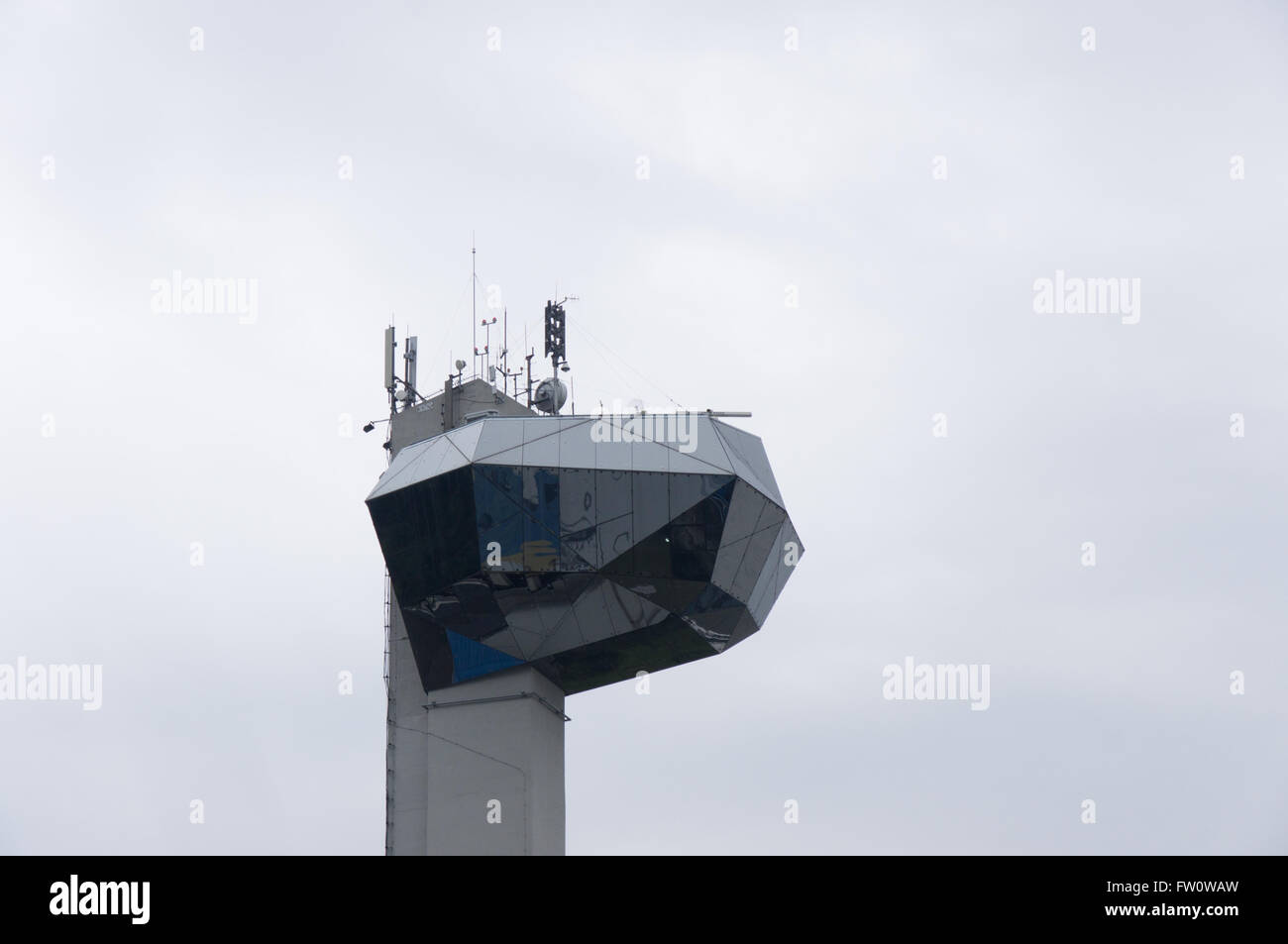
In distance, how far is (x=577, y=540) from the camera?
6550 centimetres

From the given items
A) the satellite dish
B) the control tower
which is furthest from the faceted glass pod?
the satellite dish

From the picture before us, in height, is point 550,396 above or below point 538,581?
above

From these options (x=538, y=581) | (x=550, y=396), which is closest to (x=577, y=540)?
(x=538, y=581)

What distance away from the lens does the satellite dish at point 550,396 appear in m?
72.8

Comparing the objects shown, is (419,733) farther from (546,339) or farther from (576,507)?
(546,339)

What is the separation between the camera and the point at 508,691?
226 ft

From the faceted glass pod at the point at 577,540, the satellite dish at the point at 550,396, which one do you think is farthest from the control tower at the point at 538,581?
the satellite dish at the point at 550,396

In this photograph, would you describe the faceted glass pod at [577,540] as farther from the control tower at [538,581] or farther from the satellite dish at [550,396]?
the satellite dish at [550,396]

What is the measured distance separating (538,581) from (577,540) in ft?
6.96

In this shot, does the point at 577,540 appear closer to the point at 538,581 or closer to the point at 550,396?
the point at 538,581

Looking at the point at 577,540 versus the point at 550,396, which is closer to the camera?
the point at 577,540
